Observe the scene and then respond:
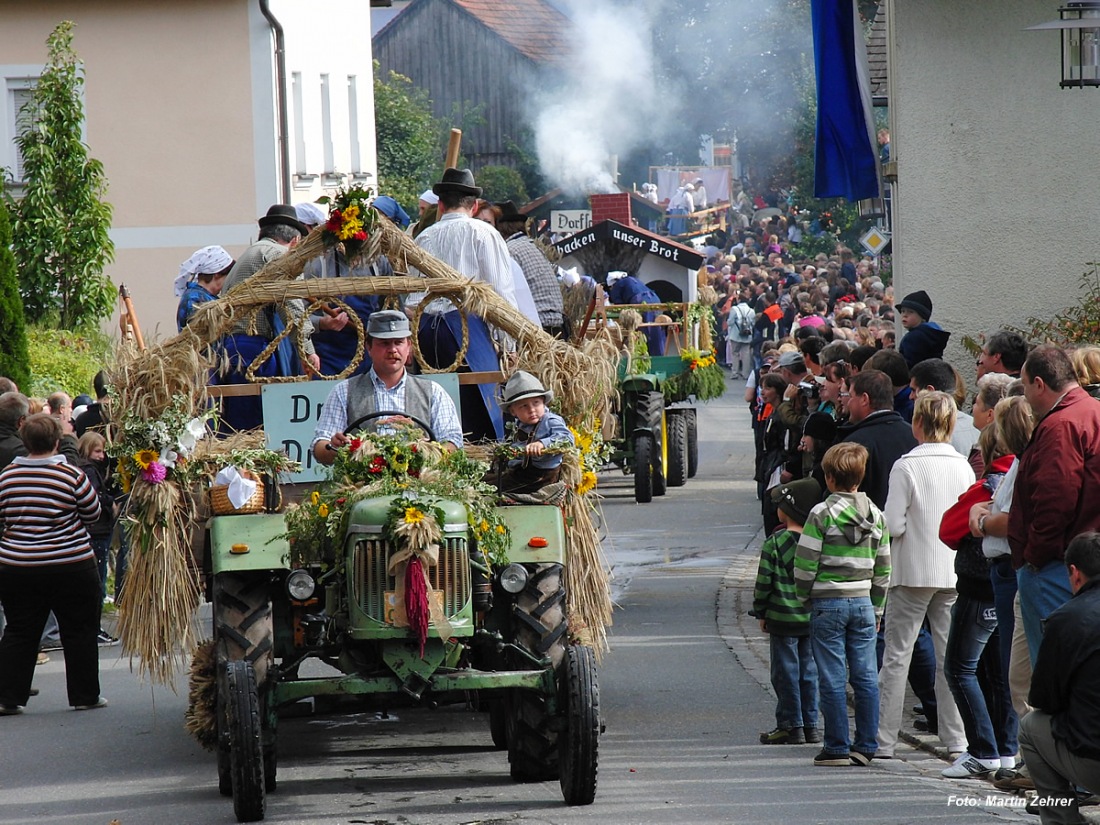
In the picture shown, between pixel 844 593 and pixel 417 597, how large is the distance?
2.11 meters

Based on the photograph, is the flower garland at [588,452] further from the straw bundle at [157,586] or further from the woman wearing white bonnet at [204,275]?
the woman wearing white bonnet at [204,275]

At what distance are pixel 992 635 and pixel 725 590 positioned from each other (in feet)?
18.5

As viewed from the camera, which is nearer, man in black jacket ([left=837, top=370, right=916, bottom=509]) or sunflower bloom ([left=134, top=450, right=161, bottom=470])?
sunflower bloom ([left=134, top=450, right=161, bottom=470])

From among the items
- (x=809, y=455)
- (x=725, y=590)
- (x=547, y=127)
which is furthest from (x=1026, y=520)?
(x=547, y=127)

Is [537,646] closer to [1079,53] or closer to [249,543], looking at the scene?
[249,543]

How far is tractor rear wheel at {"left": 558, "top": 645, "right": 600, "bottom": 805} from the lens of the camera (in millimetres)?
6957

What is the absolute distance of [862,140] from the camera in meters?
17.4

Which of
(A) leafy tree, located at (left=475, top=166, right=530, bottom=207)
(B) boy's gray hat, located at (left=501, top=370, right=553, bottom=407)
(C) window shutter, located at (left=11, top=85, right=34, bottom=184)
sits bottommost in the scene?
(B) boy's gray hat, located at (left=501, top=370, right=553, bottom=407)

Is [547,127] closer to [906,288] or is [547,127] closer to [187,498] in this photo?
[906,288]

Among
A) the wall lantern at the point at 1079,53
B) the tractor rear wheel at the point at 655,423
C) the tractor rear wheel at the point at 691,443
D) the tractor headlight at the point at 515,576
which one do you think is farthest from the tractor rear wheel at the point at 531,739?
the tractor rear wheel at the point at 691,443

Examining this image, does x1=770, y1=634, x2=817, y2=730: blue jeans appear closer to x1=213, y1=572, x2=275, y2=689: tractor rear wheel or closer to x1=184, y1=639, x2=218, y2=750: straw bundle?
x1=213, y1=572, x2=275, y2=689: tractor rear wheel

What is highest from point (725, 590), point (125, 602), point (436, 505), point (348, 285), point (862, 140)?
point (862, 140)

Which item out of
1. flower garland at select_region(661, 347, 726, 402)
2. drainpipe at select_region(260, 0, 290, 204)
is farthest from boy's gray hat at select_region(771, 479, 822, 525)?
drainpipe at select_region(260, 0, 290, 204)

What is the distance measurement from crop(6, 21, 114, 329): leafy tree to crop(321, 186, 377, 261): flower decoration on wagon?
1540 centimetres
